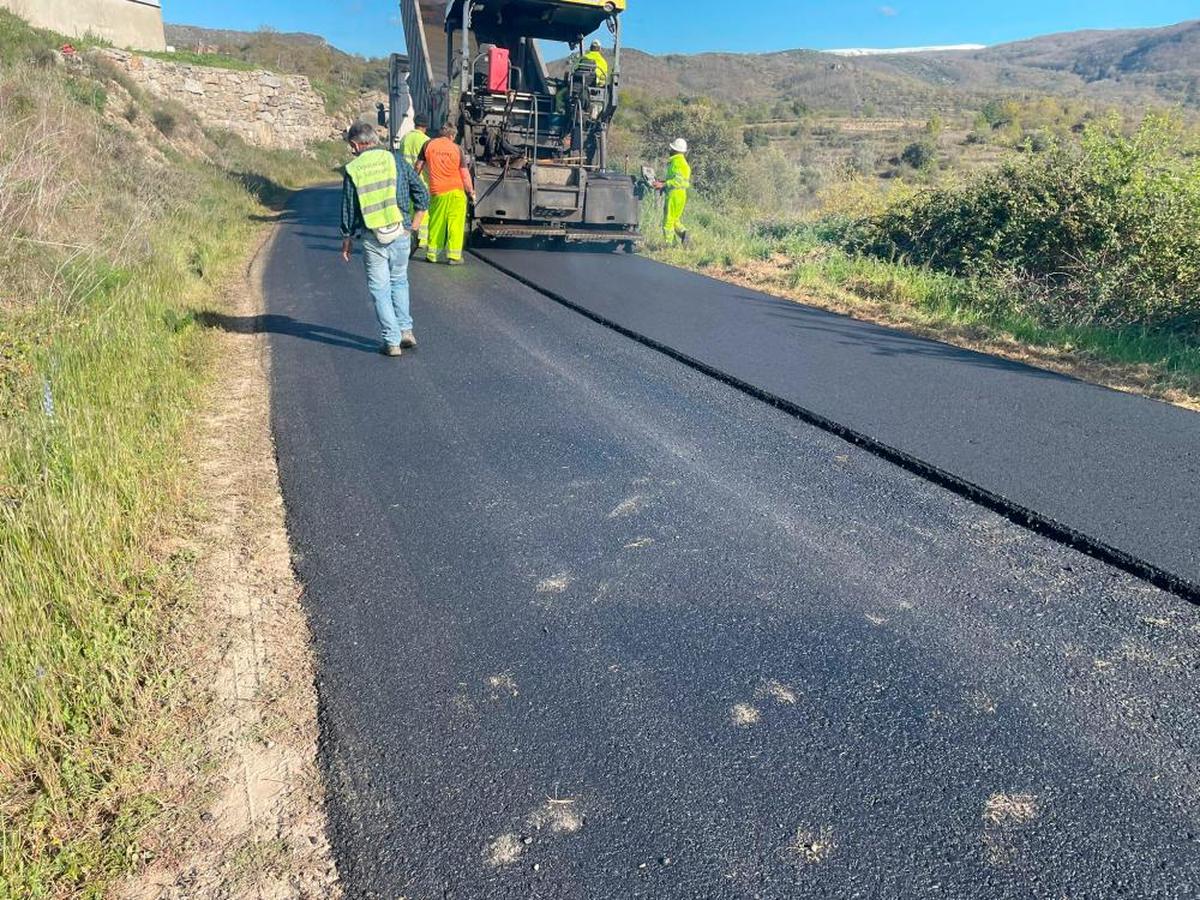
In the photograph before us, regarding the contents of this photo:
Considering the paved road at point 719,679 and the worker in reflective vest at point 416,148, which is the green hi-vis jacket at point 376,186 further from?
the worker in reflective vest at point 416,148

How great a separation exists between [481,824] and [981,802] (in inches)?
50.0

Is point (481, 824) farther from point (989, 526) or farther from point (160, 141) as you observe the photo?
point (160, 141)

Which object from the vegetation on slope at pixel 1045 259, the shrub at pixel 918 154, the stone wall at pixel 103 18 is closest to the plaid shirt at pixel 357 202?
the vegetation on slope at pixel 1045 259

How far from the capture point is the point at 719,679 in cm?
262

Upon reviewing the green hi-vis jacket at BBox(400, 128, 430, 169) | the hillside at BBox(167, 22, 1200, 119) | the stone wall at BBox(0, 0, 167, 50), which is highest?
the hillside at BBox(167, 22, 1200, 119)

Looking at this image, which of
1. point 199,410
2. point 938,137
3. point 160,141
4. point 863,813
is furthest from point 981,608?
point 938,137

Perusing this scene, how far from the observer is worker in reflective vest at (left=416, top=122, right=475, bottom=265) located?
32.3 ft

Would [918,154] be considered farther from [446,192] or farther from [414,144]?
[446,192]

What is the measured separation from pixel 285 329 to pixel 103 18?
2456 centimetres

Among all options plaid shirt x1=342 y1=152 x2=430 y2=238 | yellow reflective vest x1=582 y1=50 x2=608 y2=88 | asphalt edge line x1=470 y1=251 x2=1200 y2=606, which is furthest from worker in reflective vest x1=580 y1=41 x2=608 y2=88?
asphalt edge line x1=470 y1=251 x2=1200 y2=606

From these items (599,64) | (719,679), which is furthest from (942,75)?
(719,679)

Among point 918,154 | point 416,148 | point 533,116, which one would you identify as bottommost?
point 416,148

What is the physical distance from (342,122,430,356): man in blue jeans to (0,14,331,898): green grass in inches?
52.5

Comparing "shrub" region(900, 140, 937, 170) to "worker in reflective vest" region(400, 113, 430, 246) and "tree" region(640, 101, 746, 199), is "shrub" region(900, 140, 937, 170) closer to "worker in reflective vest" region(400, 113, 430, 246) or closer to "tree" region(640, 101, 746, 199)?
"tree" region(640, 101, 746, 199)
